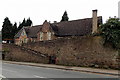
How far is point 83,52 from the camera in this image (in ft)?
59.1

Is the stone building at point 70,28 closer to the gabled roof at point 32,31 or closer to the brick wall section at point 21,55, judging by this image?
the gabled roof at point 32,31

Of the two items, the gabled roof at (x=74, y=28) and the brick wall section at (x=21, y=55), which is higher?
the gabled roof at (x=74, y=28)

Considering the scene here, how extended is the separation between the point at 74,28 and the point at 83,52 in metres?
22.3

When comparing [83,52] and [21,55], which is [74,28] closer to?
[21,55]

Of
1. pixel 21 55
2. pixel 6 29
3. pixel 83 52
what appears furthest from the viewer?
pixel 6 29

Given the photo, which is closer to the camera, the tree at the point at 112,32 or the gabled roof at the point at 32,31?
the tree at the point at 112,32

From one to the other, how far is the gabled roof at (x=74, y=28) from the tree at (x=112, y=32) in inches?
768

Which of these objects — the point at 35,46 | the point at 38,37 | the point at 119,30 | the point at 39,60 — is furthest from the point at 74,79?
the point at 38,37

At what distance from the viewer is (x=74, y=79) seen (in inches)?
410

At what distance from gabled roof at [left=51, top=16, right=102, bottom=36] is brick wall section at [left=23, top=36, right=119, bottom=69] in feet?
52.0

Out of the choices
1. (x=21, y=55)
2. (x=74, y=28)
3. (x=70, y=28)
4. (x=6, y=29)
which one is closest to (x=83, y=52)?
(x=21, y=55)

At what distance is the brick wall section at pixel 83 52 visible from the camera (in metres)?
15.7

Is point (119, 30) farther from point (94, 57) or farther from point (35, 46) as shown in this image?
point (35, 46)

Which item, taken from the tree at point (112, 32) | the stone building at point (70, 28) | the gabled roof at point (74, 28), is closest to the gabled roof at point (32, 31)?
the stone building at point (70, 28)
